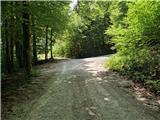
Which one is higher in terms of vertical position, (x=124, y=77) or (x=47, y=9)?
(x=47, y=9)

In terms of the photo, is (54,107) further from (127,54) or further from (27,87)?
(127,54)

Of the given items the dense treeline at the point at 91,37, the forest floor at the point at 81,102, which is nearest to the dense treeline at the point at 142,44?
the forest floor at the point at 81,102

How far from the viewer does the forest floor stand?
9.26m

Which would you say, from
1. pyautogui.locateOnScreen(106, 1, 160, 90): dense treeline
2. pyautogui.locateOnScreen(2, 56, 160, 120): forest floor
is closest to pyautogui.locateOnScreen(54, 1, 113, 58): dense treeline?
pyautogui.locateOnScreen(106, 1, 160, 90): dense treeline

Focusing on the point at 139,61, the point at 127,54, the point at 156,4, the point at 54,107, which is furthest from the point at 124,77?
the point at 54,107

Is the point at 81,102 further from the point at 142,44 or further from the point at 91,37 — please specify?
the point at 91,37

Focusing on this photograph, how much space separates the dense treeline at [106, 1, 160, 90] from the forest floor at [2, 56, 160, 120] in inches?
45.8

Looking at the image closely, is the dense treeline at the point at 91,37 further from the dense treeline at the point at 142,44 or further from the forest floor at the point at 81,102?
the forest floor at the point at 81,102

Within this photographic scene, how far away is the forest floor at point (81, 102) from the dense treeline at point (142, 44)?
1.16 metres

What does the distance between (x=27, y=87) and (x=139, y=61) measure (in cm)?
662

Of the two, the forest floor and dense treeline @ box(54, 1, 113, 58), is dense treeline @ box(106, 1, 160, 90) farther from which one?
dense treeline @ box(54, 1, 113, 58)

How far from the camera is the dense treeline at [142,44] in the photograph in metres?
14.3

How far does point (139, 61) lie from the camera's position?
17.4 metres

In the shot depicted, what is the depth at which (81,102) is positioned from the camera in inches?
424
